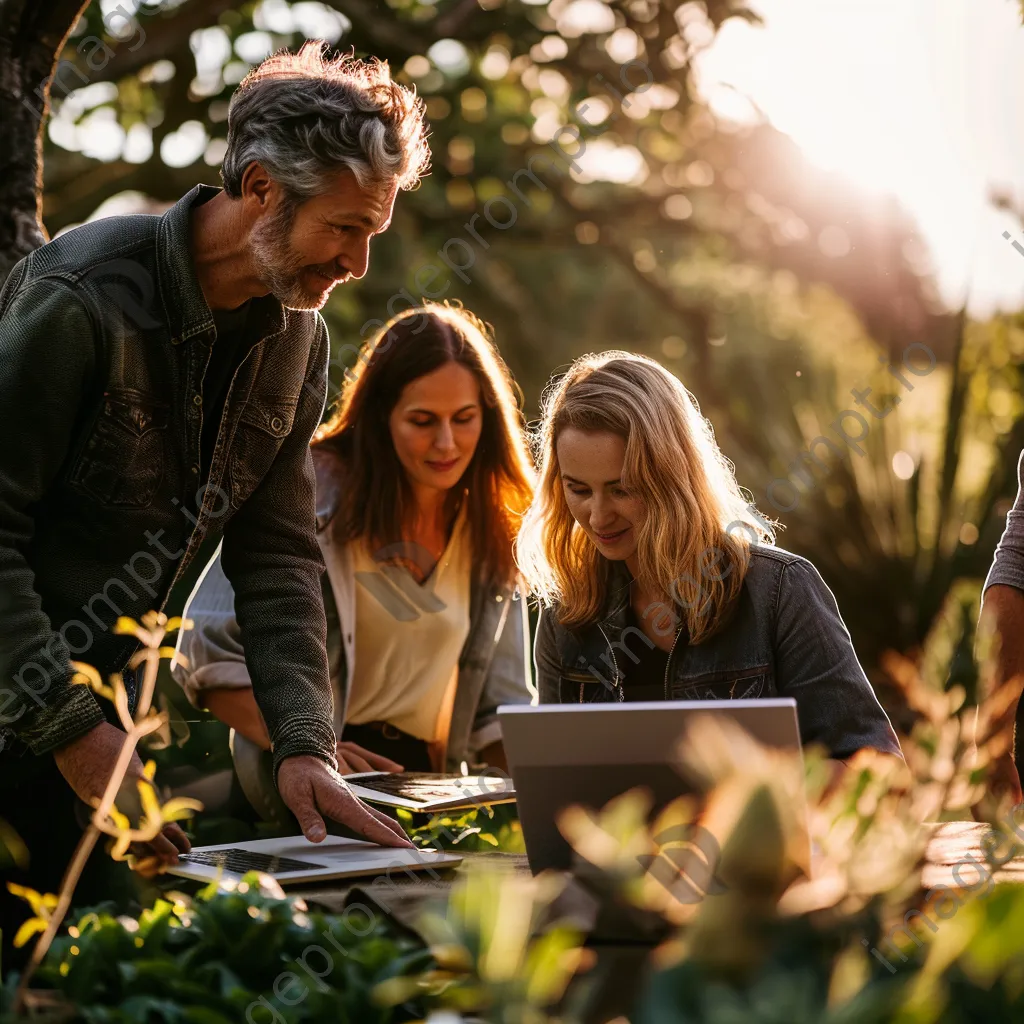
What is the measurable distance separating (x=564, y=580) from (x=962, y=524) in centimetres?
292

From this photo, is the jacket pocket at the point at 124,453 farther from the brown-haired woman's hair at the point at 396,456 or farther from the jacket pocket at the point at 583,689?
the brown-haired woman's hair at the point at 396,456

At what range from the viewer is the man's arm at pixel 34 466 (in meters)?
1.96

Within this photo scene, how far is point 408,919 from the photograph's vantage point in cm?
135

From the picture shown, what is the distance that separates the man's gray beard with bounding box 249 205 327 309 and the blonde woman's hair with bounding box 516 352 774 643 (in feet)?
2.49

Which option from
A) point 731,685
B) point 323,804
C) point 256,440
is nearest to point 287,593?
point 256,440

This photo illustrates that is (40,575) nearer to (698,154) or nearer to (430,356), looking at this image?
(430,356)

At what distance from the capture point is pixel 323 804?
2154 millimetres

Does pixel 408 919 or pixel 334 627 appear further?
pixel 334 627

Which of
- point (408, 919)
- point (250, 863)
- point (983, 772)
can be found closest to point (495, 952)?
point (983, 772)

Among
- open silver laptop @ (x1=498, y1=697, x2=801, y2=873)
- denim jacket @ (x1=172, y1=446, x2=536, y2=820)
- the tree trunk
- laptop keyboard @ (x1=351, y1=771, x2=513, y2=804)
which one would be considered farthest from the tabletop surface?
the tree trunk

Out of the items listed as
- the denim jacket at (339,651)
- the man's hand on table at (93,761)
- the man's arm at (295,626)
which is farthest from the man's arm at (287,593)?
the denim jacket at (339,651)

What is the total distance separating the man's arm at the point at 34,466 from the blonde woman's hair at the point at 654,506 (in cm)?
109

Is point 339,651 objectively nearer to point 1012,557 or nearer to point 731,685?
point 731,685

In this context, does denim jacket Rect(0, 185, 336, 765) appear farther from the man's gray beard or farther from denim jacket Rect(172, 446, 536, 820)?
denim jacket Rect(172, 446, 536, 820)
